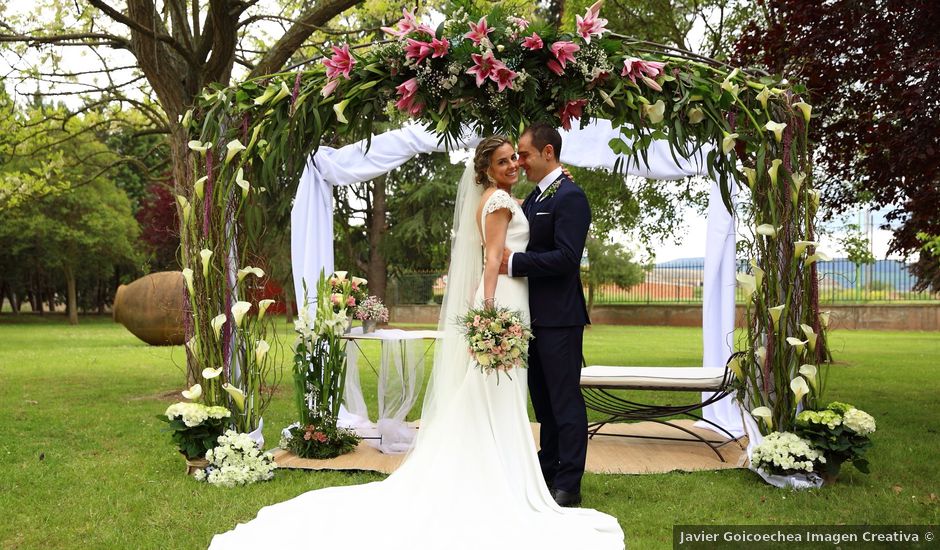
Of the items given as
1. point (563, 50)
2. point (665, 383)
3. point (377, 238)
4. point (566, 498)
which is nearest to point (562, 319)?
point (566, 498)

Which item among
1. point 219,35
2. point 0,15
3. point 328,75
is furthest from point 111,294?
point 328,75

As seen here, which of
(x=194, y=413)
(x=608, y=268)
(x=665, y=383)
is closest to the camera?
(x=194, y=413)

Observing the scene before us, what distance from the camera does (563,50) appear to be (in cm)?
471

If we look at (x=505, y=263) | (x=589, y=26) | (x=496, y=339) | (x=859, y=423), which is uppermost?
(x=589, y=26)

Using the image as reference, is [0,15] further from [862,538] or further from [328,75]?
[862,538]

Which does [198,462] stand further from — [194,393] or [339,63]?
[339,63]

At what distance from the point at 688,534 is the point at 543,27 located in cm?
310

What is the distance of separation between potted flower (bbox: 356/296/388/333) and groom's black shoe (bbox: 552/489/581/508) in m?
2.75

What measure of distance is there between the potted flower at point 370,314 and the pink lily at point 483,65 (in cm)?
272

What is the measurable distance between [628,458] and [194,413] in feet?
10.9

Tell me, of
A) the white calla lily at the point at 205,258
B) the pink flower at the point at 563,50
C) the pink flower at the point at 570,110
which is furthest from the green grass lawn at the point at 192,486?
the pink flower at the point at 563,50

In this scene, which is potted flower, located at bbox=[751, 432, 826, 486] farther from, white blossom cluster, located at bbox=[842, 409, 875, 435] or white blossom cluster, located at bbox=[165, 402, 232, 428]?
white blossom cluster, located at bbox=[165, 402, 232, 428]

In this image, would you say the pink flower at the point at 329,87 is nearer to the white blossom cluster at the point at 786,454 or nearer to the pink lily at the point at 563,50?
the pink lily at the point at 563,50

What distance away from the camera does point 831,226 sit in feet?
49.3
